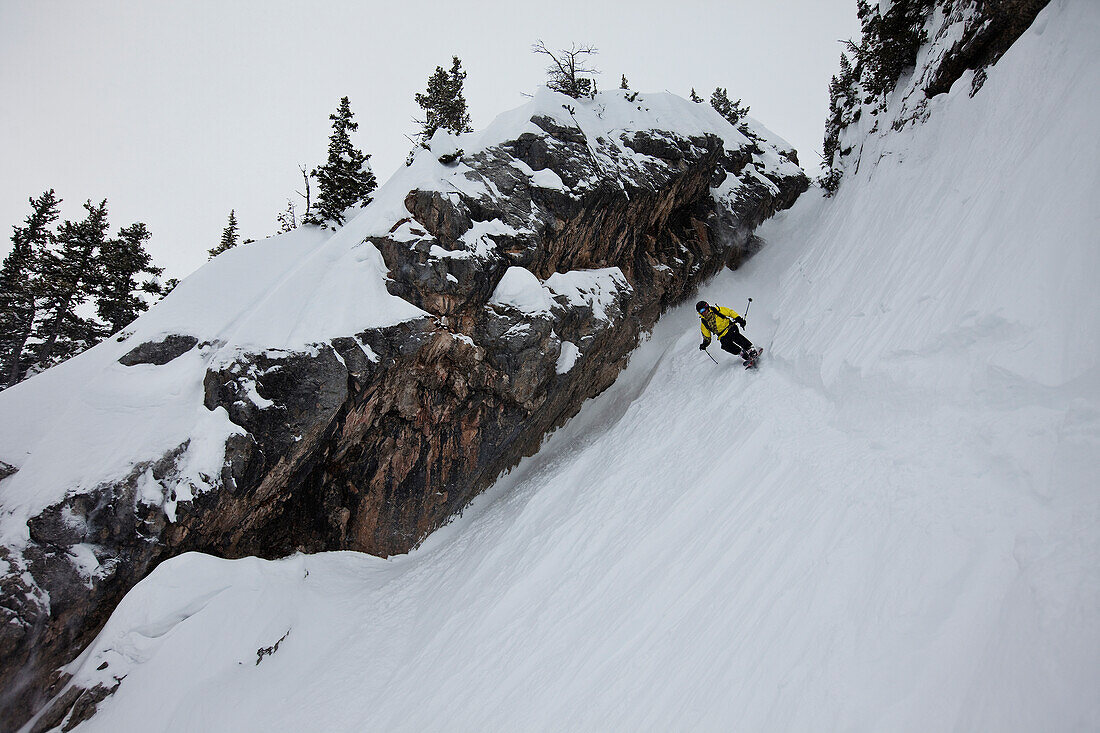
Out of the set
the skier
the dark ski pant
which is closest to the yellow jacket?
the skier

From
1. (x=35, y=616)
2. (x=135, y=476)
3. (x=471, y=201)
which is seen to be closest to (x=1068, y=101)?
(x=471, y=201)

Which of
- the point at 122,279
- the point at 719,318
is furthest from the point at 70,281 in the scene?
the point at 719,318

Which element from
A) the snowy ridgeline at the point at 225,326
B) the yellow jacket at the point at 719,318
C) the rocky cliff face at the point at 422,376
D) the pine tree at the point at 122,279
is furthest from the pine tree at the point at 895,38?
the pine tree at the point at 122,279

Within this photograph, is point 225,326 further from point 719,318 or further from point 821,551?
point 821,551

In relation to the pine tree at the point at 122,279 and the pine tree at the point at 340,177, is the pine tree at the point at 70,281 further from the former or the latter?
the pine tree at the point at 340,177

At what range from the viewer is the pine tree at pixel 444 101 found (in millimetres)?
19625

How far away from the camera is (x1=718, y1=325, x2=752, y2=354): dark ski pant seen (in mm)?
10695

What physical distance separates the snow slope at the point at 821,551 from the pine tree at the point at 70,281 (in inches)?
656

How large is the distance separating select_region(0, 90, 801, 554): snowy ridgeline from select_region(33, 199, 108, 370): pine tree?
840 centimetres

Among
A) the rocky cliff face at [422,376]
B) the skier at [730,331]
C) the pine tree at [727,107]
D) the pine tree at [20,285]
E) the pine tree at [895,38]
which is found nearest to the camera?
the rocky cliff face at [422,376]

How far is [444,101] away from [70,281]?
58.3ft

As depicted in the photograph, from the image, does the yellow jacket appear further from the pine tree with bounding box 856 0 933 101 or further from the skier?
the pine tree with bounding box 856 0 933 101

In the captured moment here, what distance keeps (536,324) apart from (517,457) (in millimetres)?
4755

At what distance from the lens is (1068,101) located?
711 cm
